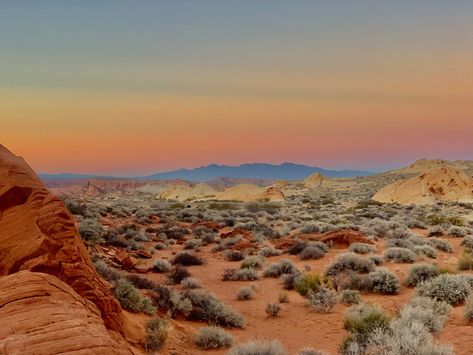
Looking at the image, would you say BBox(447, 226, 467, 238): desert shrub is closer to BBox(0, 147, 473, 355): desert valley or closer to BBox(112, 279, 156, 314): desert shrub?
BBox(0, 147, 473, 355): desert valley

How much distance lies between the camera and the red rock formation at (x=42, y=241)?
299 inches

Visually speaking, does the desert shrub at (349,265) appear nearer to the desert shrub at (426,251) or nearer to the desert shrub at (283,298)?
the desert shrub at (283,298)

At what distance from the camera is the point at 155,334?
29.6 ft

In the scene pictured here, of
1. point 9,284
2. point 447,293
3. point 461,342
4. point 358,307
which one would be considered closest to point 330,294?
point 358,307

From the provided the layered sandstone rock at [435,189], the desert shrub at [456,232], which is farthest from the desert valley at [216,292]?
the layered sandstone rock at [435,189]

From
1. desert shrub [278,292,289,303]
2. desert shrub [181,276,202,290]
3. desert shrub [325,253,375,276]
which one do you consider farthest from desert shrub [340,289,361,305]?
desert shrub [181,276,202,290]

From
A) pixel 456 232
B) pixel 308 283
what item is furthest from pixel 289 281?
pixel 456 232

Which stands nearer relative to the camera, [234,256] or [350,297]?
[350,297]

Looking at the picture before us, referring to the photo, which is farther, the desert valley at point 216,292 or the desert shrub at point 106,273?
the desert shrub at point 106,273

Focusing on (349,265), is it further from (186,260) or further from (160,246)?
(160,246)

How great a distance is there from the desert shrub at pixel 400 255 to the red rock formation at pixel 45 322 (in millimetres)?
15343

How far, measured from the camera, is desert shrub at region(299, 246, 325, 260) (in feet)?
68.0

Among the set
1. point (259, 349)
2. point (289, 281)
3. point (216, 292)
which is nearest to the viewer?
point (259, 349)

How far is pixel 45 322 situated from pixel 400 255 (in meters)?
16.5
